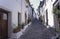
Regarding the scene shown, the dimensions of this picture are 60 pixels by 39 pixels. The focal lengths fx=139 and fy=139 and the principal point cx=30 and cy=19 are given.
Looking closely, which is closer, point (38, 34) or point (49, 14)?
point (38, 34)

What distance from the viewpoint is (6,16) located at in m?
10.7

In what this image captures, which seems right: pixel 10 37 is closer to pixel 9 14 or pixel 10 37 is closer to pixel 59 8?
pixel 9 14

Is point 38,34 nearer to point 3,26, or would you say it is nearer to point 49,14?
point 3,26

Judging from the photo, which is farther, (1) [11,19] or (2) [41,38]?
(1) [11,19]

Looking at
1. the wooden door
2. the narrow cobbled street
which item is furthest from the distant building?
the wooden door

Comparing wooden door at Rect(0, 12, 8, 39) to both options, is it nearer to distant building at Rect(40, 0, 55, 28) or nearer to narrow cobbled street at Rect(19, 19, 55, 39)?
narrow cobbled street at Rect(19, 19, 55, 39)

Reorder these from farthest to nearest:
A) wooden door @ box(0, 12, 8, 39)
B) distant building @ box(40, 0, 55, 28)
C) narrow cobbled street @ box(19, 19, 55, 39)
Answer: distant building @ box(40, 0, 55, 28)
narrow cobbled street @ box(19, 19, 55, 39)
wooden door @ box(0, 12, 8, 39)

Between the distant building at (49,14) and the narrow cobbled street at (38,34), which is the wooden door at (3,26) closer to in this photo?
the narrow cobbled street at (38,34)

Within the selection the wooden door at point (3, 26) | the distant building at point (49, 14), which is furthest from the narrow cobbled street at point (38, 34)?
the wooden door at point (3, 26)

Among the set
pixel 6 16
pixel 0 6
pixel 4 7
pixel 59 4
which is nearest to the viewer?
pixel 0 6

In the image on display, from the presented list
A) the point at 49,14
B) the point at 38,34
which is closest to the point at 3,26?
the point at 38,34

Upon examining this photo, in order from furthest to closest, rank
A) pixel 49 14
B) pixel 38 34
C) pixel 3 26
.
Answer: pixel 49 14, pixel 38 34, pixel 3 26

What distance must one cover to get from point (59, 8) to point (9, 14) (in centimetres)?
428

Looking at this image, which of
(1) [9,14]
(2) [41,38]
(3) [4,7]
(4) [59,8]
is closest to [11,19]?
(1) [9,14]
